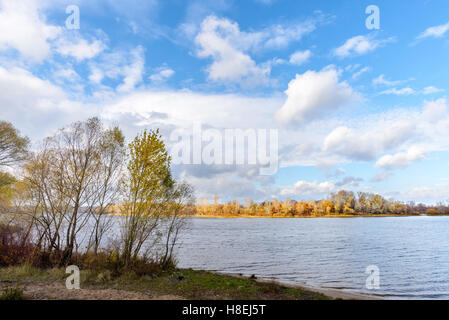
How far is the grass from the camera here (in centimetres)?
1390

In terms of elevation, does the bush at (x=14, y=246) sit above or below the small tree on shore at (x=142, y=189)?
below

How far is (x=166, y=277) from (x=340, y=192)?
199 metres

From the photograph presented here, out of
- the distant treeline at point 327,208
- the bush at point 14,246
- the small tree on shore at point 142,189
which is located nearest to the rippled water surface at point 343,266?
the small tree on shore at point 142,189

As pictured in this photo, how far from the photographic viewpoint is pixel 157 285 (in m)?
15.5

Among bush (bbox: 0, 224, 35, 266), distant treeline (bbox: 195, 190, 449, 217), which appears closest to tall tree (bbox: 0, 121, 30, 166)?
bush (bbox: 0, 224, 35, 266)

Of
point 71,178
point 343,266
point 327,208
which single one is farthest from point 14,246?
point 327,208

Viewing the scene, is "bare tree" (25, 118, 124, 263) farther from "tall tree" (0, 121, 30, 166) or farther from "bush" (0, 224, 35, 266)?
"tall tree" (0, 121, 30, 166)

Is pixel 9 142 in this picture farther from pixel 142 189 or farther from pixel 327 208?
pixel 327 208

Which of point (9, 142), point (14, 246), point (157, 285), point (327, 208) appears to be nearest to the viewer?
point (157, 285)

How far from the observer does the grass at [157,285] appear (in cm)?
1390

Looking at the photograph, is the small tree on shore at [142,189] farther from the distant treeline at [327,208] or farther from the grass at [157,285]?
the distant treeline at [327,208]

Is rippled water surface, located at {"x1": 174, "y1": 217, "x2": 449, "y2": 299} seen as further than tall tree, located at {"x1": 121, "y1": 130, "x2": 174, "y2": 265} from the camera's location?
Yes

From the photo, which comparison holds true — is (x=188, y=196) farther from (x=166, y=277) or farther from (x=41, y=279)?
(x=41, y=279)

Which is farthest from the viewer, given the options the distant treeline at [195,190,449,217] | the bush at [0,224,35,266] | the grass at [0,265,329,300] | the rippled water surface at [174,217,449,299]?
the distant treeline at [195,190,449,217]
